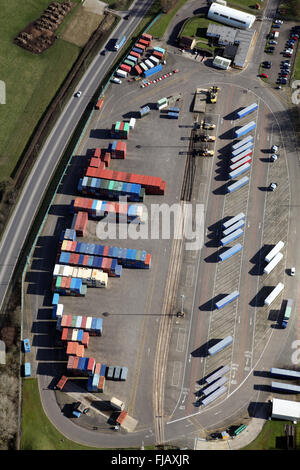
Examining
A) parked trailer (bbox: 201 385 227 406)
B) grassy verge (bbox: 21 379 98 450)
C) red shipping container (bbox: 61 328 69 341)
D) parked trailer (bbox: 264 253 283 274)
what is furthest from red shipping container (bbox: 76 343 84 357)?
parked trailer (bbox: 264 253 283 274)

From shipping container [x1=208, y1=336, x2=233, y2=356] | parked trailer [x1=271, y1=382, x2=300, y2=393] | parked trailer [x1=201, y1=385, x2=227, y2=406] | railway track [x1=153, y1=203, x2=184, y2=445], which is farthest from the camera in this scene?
shipping container [x1=208, y1=336, x2=233, y2=356]

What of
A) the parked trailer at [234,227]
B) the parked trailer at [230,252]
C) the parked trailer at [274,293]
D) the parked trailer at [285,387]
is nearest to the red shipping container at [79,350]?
the parked trailer at [230,252]

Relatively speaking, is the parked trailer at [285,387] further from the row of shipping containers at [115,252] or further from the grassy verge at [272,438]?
the row of shipping containers at [115,252]

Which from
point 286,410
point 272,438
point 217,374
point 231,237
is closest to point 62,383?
point 217,374

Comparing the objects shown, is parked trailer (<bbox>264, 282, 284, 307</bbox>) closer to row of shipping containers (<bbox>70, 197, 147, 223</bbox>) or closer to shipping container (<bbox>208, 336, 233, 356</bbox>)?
shipping container (<bbox>208, 336, 233, 356</bbox>)

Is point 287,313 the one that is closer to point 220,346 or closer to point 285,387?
point 285,387
